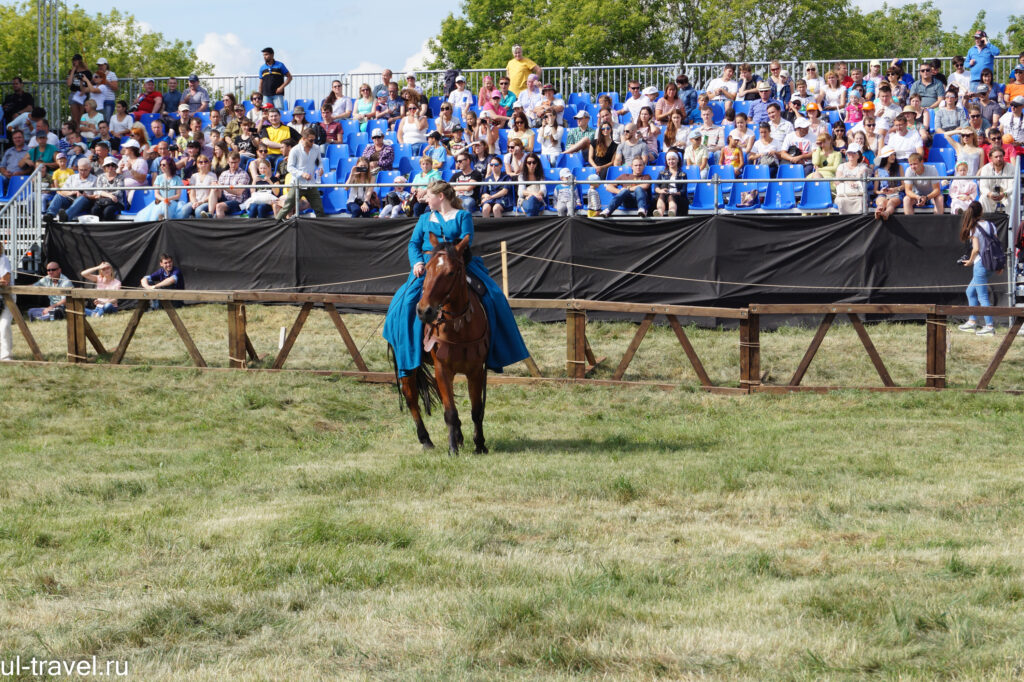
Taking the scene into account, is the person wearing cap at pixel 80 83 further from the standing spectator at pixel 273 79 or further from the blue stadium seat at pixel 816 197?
the blue stadium seat at pixel 816 197

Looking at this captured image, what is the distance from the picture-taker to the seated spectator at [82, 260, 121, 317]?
21.4m

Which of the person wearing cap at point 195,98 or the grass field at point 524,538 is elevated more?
the person wearing cap at point 195,98

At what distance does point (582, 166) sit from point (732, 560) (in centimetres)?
1534

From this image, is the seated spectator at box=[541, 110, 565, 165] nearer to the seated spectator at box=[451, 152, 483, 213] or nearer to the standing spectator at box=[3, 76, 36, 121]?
the seated spectator at box=[451, 152, 483, 213]

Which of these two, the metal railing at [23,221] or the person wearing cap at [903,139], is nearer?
the person wearing cap at [903,139]

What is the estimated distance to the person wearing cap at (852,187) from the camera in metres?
18.6

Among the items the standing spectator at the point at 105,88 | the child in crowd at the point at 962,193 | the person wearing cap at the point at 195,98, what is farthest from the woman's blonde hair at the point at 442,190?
the standing spectator at the point at 105,88

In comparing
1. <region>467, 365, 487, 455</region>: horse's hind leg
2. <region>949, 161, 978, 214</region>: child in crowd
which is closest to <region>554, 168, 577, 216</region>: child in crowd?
<region>949, 161, 978, 214</region>: child in crowd

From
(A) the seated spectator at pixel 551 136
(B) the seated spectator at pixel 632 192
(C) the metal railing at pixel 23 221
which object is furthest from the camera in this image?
(C) the metal railing at pixel 23 221

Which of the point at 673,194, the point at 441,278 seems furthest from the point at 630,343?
the point at 441,278

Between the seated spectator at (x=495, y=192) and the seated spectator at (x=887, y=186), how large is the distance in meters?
5.98

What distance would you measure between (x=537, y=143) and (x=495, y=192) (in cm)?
244

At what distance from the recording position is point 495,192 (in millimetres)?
20484

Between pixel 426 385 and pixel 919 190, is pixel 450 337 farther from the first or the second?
pixel 919 190
